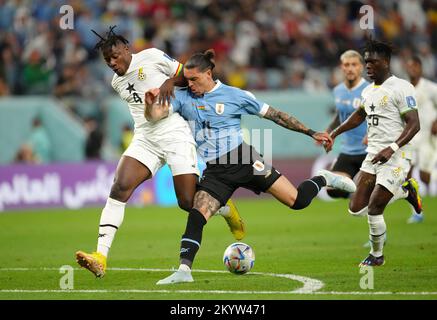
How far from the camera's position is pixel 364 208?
11.8 meters

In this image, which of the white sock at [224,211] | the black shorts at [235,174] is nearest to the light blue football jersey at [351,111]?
the white sock at [224,211]

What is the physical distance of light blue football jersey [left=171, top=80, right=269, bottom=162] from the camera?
10.4m

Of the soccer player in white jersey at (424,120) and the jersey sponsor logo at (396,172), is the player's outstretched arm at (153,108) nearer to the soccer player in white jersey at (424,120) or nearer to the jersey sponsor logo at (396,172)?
the jersey sponsor logo at (396,172)

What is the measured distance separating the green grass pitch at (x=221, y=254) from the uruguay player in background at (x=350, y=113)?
1195 millimetres

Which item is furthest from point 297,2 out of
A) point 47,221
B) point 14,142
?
point 47,221

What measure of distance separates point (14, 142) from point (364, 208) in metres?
13.9

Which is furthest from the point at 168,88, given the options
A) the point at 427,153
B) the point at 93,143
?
the point at 93,143

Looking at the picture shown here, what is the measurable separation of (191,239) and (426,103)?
8429 mm

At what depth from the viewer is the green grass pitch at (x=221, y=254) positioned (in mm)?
9211

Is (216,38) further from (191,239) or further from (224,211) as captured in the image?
(191,239)

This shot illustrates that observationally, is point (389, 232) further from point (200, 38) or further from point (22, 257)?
point (200, 38)

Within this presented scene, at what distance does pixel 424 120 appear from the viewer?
57.5 feet

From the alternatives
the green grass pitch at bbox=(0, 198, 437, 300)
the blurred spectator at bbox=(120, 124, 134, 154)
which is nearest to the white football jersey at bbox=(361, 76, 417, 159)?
the green grass pitch at bbox=(0, 198, 437, 300)

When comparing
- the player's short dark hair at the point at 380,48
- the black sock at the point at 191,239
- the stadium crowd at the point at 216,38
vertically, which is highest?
the stadium crowd at the point at 216,38
